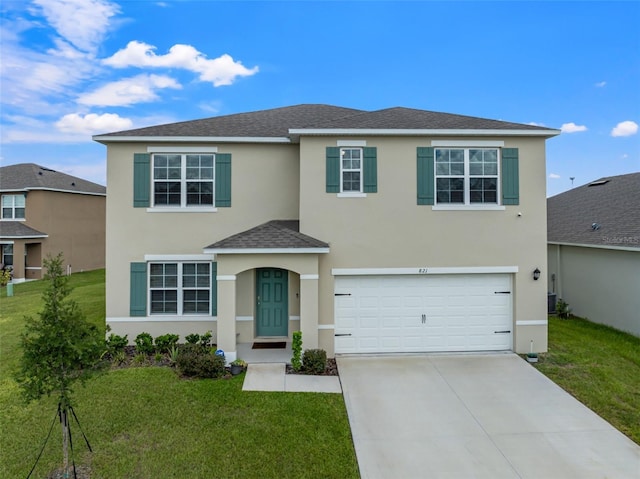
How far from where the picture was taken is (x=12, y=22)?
9.21 meters

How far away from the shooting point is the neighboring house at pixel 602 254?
1203 cm

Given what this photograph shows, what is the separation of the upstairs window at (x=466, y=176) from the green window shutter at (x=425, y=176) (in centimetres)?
18

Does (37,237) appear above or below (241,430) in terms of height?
above

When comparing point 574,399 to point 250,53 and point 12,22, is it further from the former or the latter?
point 250,53

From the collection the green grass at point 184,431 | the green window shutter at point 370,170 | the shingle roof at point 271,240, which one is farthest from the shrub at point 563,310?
the green grass at point 184,431

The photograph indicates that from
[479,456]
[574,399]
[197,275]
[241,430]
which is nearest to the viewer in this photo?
[479,456]

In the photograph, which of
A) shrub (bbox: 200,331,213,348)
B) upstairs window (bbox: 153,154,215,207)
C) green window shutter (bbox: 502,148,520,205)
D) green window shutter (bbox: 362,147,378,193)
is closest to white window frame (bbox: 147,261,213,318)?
shrub (bbox: 200,331,213,348)

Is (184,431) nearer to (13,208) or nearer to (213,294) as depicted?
(213,294)

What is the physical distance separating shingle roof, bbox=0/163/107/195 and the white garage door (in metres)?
25.2

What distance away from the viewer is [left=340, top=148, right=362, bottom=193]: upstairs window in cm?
1002

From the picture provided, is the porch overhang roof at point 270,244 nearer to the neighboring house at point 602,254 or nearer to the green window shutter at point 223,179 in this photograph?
the green window shutter at point 223,179

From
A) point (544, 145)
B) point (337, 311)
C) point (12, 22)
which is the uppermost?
point (12, 22)

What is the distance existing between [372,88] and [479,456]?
18.1 m

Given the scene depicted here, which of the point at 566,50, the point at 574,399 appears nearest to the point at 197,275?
the point at 574,399
